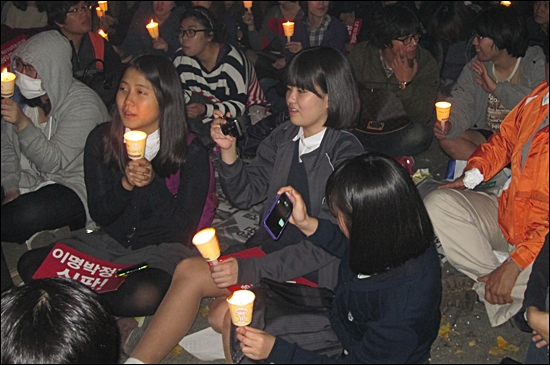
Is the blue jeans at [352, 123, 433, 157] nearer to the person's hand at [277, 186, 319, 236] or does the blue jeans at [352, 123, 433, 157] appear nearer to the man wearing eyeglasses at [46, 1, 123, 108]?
the man wearing eyeglasses at [46, 1, 123, 108]

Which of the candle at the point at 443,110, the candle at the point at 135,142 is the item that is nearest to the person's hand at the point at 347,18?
the candle at the point at 443,110

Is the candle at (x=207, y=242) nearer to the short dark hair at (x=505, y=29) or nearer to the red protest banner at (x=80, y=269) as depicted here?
the red protest banner at (x=80, y=269)

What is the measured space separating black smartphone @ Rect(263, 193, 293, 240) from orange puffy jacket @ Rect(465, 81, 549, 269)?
1.35m

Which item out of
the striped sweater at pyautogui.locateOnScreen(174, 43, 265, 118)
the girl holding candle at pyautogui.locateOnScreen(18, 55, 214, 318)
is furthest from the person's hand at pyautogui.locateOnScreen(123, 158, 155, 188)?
the striped sweater at pyautogui.locateOnScreen(174, 43, 265, 118)

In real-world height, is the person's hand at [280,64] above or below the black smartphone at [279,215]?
below

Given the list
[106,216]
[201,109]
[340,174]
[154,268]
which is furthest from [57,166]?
[340,174]

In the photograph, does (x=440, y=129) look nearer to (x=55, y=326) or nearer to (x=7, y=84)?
(x=7, y=84)

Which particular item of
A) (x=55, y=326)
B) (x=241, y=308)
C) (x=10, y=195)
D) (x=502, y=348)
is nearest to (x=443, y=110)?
(x=502, y=348)

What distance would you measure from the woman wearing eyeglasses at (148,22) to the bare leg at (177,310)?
461 cm

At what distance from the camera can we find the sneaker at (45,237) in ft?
15.9

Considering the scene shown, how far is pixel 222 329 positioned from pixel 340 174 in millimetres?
1210

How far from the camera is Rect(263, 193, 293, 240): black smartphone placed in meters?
3.31

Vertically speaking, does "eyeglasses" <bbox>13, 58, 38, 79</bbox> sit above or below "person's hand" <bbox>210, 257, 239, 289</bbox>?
above

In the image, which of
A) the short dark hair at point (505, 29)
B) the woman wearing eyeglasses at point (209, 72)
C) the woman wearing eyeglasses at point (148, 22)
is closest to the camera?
A: the short dark hair at point (505, 29)
